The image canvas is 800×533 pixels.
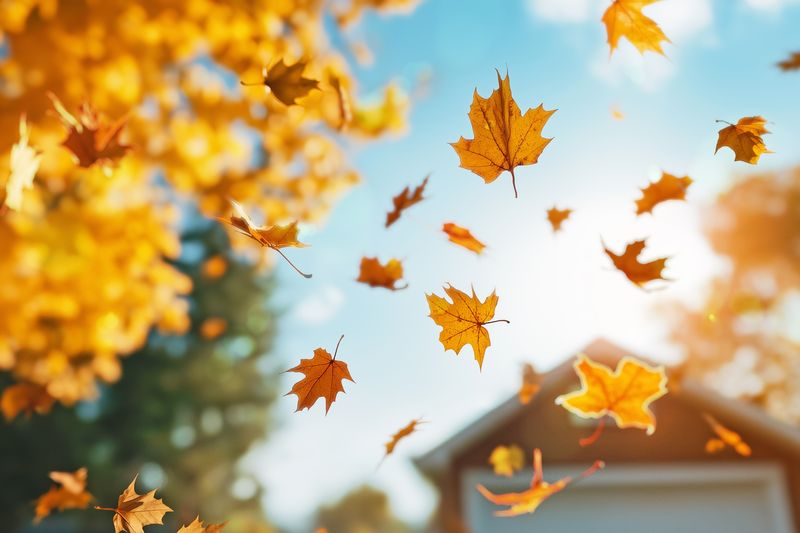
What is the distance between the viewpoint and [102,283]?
657 cm

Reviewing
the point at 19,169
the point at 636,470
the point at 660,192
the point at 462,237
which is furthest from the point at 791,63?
the point at 636,470

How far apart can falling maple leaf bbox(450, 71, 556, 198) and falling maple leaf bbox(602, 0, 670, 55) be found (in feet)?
1.05

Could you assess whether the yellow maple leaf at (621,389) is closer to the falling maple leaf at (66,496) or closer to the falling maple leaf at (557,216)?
the falling maple leaf at (557,216)

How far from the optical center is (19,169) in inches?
69.5

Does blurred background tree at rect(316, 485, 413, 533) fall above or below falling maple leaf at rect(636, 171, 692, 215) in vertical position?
below

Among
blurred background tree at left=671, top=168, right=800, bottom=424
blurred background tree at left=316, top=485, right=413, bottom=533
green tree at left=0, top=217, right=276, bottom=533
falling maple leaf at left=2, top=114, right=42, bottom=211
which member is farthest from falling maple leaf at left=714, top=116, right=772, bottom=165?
blurred background tree at left=316, top=485, right=413, bottom=533

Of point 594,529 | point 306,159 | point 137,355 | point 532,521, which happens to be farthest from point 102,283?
point 137,355

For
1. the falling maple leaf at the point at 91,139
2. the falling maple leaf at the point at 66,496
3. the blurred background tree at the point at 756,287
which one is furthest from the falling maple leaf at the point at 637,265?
the blurred background tree at the point at 756,287

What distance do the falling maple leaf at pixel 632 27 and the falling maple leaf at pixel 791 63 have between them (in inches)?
60.2

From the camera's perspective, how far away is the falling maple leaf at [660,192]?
88.4 inches

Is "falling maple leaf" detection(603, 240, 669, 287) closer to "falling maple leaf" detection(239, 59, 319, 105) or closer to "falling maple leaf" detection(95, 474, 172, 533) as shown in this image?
"falling maple leaf" detection(239, 59, 319, 105)

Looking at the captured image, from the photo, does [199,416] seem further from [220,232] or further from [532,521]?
[532,521]

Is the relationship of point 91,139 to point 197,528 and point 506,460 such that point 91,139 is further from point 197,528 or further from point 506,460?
point 506,460

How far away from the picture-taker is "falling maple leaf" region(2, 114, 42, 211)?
1700 mm
